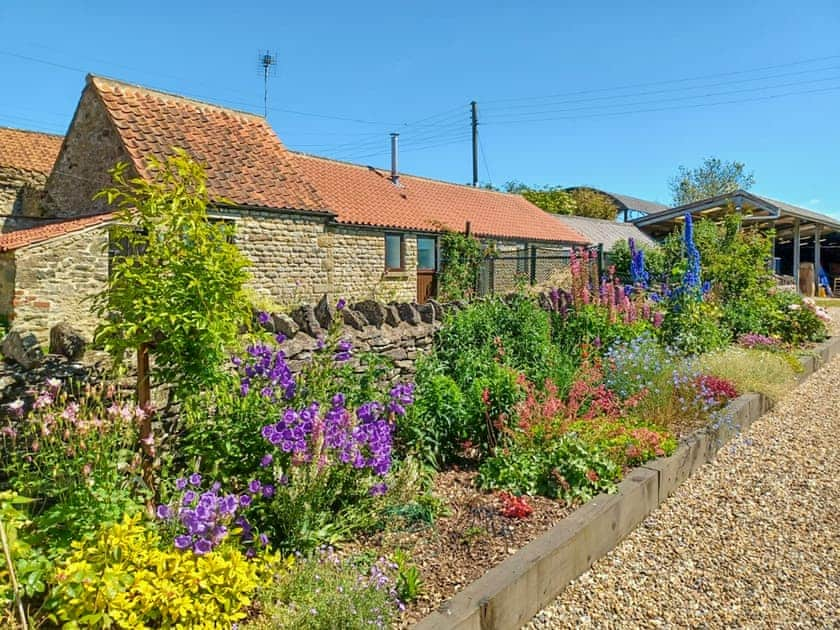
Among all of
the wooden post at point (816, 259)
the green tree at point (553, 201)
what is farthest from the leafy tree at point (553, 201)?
the wooden post at point (816, 259)

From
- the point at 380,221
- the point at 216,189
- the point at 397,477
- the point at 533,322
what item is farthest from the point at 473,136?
the point at 397,477

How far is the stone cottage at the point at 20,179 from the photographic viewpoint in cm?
1608

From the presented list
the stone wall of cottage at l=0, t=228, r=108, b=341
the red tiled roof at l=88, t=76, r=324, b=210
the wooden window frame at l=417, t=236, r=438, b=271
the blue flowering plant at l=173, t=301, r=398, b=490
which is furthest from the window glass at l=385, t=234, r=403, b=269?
the blue flowering plant at l=173, t=301, r=398, b=490

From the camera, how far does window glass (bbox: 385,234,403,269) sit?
1777cm

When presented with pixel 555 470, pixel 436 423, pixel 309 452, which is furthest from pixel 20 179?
pixel 555 470

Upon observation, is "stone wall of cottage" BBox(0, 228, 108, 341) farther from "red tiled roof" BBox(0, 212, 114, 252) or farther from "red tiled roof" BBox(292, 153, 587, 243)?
"red tiled roof" BBox(292, 153, 587, 243)

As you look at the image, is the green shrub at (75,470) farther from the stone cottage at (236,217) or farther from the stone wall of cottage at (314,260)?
the stone wall of cottage at (314,260)

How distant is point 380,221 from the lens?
679 inches

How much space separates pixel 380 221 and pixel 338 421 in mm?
14414

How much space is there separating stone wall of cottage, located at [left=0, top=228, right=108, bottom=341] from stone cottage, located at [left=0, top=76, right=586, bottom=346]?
0.06ft

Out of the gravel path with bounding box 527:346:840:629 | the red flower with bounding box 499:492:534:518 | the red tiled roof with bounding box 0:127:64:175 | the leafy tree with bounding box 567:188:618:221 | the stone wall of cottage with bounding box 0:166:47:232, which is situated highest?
the leafy tree with bounding box 567:188:618:221

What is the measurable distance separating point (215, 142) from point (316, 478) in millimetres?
13174

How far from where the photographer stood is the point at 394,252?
59.2 feet

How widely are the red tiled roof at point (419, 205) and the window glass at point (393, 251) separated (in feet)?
1.45
